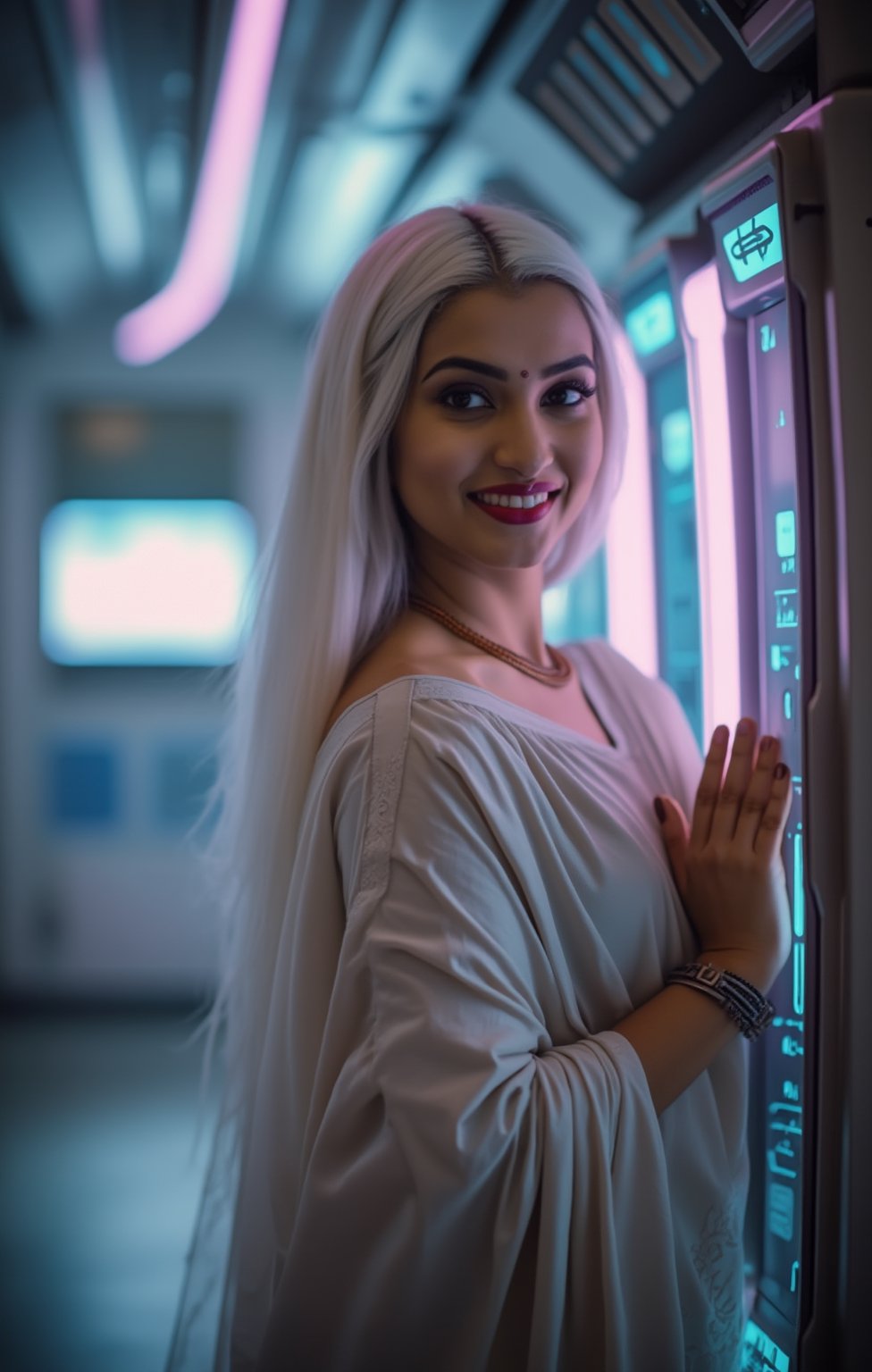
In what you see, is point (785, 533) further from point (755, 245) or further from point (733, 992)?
point (733, 992)

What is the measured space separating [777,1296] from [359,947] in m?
0.72

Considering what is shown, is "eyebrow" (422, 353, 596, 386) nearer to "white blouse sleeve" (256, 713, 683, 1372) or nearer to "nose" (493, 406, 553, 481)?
"nose" (493, 406, 553, 481)

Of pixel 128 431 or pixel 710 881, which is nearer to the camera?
pixel 710 881

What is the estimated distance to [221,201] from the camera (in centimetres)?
289

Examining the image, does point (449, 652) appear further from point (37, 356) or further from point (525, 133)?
point (37, 356)

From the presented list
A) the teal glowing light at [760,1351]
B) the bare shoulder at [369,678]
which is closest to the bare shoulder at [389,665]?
the bare shoulder at [369,678]

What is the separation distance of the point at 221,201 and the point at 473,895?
7.68 feet

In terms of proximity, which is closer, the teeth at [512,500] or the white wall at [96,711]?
the teeth at [512,500]

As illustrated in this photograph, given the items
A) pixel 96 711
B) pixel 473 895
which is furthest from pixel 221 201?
pixel 473 895

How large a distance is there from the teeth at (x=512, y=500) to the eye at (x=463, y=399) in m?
0.10

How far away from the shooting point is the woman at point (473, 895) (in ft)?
3.53

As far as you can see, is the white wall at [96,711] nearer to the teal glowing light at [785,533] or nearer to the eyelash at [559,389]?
the eyelash at [559,389]

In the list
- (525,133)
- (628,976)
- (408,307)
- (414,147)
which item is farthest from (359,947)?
(414,147)

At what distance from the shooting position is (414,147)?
2898 millimetres
